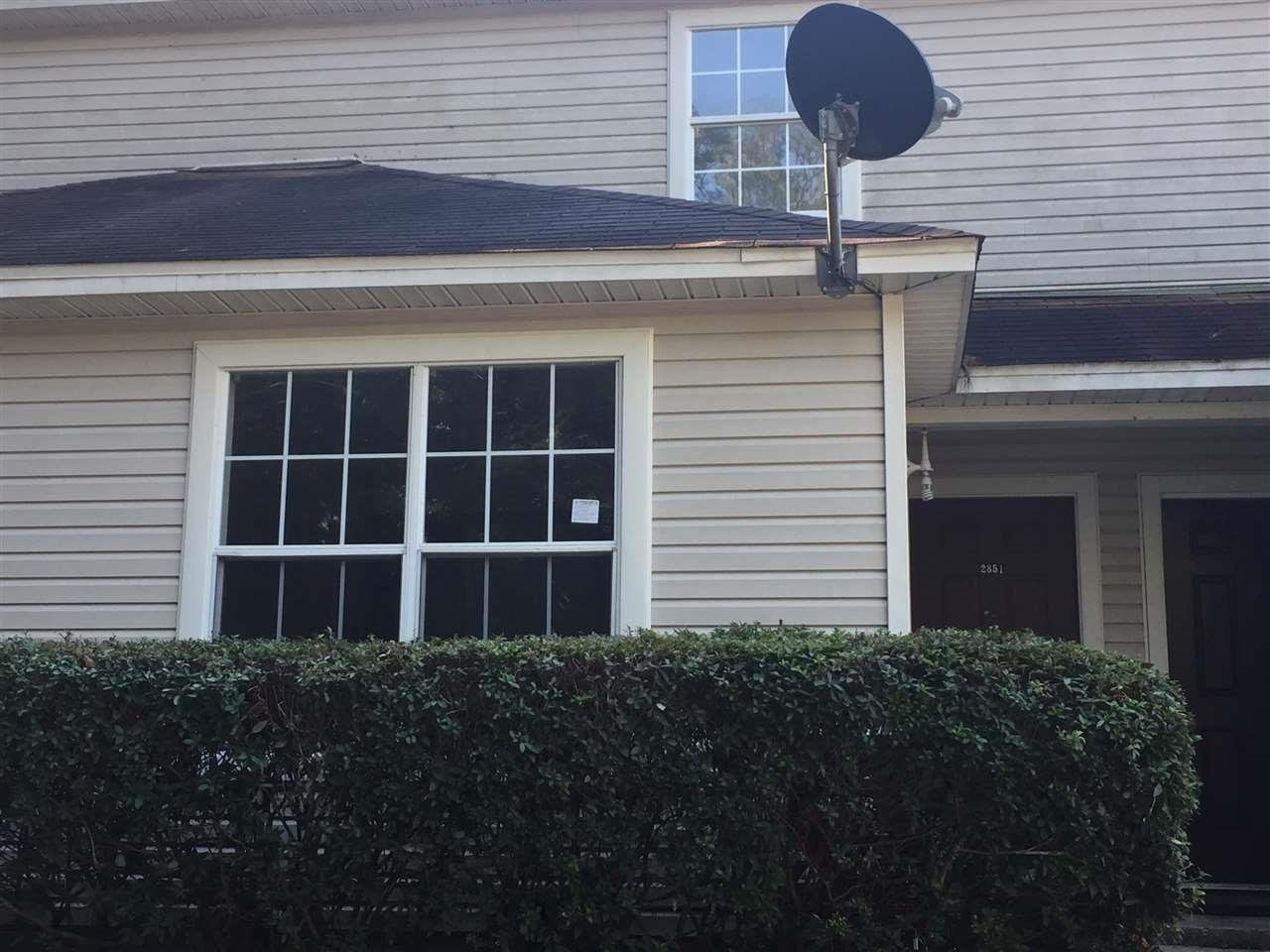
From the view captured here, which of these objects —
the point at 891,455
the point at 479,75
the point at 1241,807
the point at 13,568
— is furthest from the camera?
the point at 479,75

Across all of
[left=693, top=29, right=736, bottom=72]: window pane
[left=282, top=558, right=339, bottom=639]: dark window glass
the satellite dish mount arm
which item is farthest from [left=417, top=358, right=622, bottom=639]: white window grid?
[left=693, top=29, right=736, bottom=72]: window pane

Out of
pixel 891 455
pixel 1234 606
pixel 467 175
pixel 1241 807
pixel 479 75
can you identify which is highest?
pixel 479 75

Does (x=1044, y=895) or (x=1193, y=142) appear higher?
(x=1193, y=142)

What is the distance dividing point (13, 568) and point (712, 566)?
3.35 metres

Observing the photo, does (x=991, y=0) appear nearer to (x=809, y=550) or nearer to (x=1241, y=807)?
(x=809, y=550)

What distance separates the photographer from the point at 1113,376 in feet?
20.5

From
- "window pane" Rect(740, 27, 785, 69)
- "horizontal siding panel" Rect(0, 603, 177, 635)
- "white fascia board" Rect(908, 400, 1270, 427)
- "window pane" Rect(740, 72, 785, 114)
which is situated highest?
"window pane" Rect(740, 27, 785, 69)

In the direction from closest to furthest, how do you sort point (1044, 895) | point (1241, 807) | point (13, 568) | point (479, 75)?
point (1044, 895) → point (13, 568) → point (1241, 807) → point (479, 75)

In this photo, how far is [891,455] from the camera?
5367mm

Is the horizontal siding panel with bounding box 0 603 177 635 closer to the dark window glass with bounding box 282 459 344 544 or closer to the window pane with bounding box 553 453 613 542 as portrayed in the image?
the dark window glass with bounding box 282 459 344 544

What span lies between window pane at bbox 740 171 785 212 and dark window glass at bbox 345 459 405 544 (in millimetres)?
3483

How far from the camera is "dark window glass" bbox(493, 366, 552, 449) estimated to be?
5641 millimetres

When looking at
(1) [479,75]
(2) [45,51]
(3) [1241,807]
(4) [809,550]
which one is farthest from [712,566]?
(2) [45,51]

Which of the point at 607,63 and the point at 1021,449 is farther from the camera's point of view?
the point at 607,63
